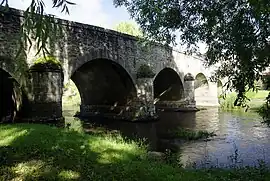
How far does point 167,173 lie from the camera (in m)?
4.93

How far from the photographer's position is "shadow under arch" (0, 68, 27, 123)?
1181 centimetres

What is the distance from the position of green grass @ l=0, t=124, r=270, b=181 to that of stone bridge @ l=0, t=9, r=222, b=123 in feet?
4.68

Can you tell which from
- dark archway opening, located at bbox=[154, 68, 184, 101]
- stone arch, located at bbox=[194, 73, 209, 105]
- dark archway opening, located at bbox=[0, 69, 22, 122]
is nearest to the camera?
dark archway opening, located at bbox=[0, 69, 22, 122]

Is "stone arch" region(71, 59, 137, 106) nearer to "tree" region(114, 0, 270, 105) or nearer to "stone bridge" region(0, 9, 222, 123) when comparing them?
"stone bridge" region(0, 9, 222, 123)

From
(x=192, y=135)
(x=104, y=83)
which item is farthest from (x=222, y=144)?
(x=104, y=83)

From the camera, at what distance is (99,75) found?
62.4ft

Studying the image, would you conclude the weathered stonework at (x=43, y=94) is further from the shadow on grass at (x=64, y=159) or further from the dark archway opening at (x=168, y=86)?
the dark archway opening at (x=168, y=86)

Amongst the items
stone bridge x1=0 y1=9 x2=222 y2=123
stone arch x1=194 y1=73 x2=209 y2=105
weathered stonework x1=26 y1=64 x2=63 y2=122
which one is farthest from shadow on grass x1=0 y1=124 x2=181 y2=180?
stone arch x1=194 y1=73 x2=209 y2=105

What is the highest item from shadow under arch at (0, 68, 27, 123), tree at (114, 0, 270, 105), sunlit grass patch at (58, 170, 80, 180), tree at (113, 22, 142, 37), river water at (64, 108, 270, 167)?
tree at (113, 22, 142, 37)

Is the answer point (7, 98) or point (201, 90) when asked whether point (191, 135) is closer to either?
point (7, 98)

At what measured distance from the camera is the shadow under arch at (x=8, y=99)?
11812 mm

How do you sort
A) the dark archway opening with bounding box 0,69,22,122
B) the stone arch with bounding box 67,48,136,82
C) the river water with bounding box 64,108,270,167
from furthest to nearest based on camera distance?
the stone arch with bounding box 67,48,136,82 < the dark archway opening with bounding box 0,69,22,122 < the river water with bounding box 64,108,270,167

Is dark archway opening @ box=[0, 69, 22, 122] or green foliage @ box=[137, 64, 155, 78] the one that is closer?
dark archway opening @ box=[0, 69, 22, 122]

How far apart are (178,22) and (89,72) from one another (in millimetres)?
12764
